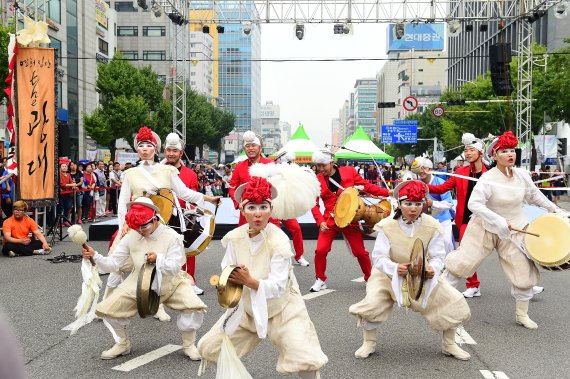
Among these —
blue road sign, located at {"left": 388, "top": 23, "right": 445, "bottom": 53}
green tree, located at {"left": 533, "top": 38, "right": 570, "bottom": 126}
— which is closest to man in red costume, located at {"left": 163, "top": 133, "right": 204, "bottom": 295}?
green tree, located at {"left": 533, "top": 38, "right": 570, "bottom": 126}

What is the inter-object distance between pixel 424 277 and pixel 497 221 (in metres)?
1.79

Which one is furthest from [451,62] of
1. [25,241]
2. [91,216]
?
[25,241]


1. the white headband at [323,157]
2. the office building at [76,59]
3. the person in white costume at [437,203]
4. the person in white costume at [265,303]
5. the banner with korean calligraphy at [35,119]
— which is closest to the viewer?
the person in white costume at [265,303]

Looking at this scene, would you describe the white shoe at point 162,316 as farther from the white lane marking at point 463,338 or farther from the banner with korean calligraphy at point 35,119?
the banner with korean calligraphy at point 35,119

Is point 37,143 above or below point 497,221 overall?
above

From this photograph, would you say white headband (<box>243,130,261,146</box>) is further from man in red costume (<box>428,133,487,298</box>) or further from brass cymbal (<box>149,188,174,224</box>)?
man in red costume (<box>428,133,487,298</box>)

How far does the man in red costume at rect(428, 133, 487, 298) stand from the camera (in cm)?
764

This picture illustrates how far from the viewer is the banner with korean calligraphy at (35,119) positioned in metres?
11.5

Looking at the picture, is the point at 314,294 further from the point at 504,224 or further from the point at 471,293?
the point at 504,224

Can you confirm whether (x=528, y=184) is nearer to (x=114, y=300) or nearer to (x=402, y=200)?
(x=402, y=200)

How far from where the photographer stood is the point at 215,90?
137500 mm

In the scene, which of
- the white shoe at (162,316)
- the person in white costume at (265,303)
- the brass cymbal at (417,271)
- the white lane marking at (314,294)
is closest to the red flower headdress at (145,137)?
the white shoe at (162,316)

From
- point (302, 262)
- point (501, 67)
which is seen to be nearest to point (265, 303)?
point (302, 262)

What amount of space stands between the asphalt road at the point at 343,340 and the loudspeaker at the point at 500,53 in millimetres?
12451
